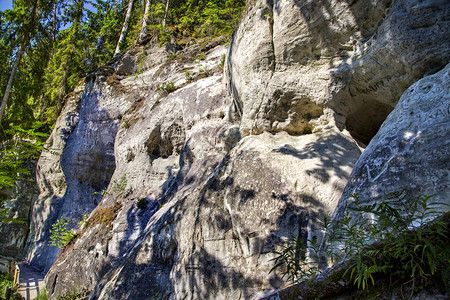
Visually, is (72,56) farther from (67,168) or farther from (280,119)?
(280,119)

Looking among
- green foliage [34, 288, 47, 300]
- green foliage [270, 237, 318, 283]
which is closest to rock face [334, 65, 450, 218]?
green foliage [270, 237, 318, 283]

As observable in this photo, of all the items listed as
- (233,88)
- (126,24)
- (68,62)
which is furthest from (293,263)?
(68,62)

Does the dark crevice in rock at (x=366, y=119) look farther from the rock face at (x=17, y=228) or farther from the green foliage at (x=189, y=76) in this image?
the rock face at (x=17, y=228)

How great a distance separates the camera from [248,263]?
15.2 feet

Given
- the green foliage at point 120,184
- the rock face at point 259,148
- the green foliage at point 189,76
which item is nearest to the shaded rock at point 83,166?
the green foliage at point 120,184

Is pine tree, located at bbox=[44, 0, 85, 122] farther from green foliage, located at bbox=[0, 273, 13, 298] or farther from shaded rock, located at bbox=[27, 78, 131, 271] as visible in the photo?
green foliage, located at bbox=[0, 273, 13, 298]

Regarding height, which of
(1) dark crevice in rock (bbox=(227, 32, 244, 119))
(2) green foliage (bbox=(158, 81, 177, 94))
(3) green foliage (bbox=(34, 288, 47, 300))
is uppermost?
(2) green foliage (bbox=(158, 81, 177, 94))

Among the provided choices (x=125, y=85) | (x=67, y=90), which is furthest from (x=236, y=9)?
(x=67, y=90)

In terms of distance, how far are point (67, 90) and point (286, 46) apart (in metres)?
16.5

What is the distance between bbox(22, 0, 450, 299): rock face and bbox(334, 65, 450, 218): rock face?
210 millimetres

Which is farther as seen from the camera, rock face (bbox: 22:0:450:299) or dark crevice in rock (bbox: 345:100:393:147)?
dark crevice in rock (bbox: 345:100:393:147)

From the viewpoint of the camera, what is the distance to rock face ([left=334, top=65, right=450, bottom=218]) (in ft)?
10.6

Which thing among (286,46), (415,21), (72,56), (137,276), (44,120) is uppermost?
(72,56)

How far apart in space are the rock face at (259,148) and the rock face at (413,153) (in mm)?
210
